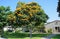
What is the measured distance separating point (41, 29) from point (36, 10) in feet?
74.6

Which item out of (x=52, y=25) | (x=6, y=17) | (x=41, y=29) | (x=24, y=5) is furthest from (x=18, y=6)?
(x=52, y=25)

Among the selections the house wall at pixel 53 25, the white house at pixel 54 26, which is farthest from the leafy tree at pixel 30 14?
the white house at pixel 54 26

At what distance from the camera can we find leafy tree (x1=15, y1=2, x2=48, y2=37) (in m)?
36.7

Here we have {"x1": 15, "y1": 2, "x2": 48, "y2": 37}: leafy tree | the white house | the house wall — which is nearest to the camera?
→ {"x1": 15, "y1": 2, "x2": 48, "y2": 37}: leafy tree

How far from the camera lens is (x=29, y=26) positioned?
1462 inches

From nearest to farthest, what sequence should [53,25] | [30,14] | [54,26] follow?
[30,14] → [53,25] → [54,26]

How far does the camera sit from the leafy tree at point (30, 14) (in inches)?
1443

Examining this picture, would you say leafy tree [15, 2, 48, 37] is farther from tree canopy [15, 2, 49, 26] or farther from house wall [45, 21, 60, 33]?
house wall [45, 21, 60, 33]

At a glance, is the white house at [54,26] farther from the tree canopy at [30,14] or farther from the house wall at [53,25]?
the tree canopy at [30,14]

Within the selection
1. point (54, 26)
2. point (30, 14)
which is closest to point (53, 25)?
point (54, 26)

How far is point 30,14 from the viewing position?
36312mm

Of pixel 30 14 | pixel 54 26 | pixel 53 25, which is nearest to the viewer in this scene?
pixel 30 14

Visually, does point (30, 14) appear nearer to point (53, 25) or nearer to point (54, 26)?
point (53, 25)

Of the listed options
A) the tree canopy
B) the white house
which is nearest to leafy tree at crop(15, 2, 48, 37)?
the tree canopy
